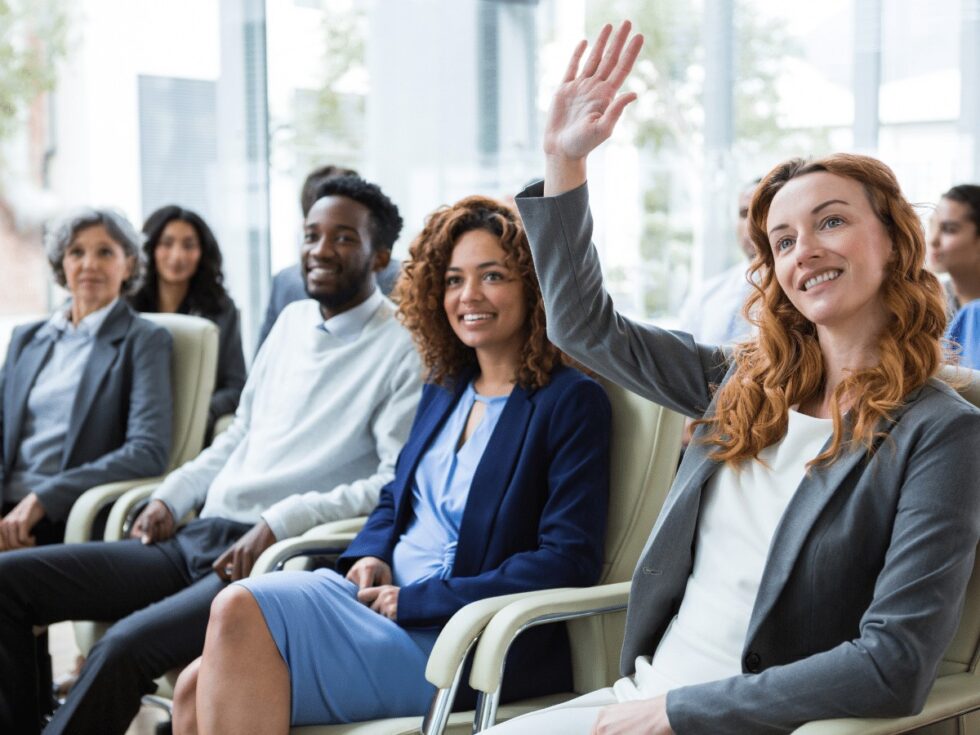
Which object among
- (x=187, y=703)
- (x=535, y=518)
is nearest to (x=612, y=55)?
(x=535, y=518)

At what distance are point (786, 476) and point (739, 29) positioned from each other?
154 inches

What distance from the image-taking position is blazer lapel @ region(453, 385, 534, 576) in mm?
2125

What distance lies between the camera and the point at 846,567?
4.99ft

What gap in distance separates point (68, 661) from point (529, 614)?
2332 millimetres

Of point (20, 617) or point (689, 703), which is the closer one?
point (689, 703)

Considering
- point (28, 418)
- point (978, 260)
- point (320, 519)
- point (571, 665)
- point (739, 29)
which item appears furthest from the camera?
point (739, 29)

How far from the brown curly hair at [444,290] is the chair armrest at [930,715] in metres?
0.90

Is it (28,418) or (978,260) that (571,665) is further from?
(978,260)

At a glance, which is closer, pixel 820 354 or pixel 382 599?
pixel 820 354

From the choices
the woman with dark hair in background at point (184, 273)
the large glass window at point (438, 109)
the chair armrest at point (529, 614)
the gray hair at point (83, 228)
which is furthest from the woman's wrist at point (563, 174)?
the large glass window at point (438, 109)

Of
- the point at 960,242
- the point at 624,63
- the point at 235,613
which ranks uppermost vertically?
the point at 624,63

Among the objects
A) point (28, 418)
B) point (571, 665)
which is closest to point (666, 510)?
point (571, 665)

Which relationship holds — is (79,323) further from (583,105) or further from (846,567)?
(846,567)

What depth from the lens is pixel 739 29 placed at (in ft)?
16.8
